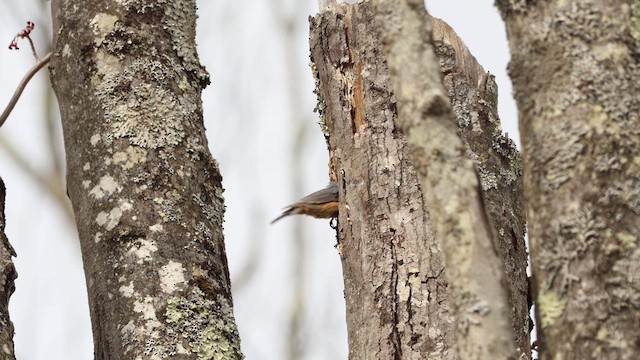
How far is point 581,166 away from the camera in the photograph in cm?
140

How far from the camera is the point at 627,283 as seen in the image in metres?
1.35

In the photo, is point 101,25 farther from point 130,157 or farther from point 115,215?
point 115,215

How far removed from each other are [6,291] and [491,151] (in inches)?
56.0

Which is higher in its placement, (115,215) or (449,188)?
(115,215)

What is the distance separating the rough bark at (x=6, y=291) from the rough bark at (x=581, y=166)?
3.77 feet

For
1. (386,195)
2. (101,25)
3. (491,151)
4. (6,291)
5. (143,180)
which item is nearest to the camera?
(6,291)

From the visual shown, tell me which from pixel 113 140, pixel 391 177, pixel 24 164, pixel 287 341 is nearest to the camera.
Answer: pixel 113 140

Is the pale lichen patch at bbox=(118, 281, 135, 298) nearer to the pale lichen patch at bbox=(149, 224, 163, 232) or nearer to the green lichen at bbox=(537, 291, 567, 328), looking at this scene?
the pale lichen patch at bbox=(149, 224, 163, 232)

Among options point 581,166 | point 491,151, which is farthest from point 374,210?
point 581,166

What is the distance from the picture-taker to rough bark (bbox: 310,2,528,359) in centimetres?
262

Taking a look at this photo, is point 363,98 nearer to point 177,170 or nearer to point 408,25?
point 177,170

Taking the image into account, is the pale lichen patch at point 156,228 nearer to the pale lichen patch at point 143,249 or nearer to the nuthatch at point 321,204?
the pale lichen patch at point 143,249

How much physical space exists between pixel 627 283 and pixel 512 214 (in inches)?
→ 59.0

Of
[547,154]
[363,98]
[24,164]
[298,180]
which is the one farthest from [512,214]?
[298,180]
